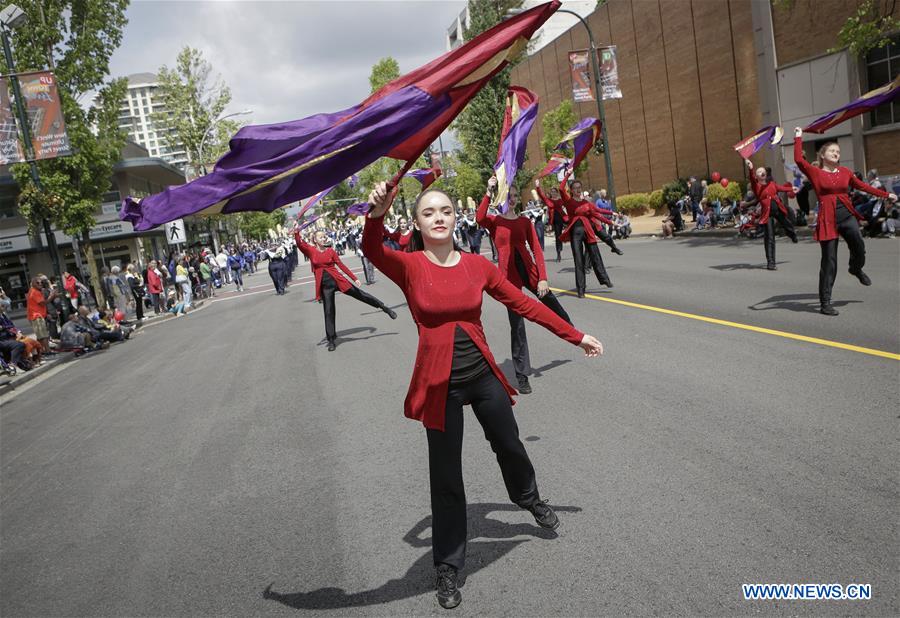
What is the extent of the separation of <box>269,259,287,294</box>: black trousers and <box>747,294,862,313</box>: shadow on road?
1858cm

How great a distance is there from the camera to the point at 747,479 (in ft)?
14.5

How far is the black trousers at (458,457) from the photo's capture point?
3.68 metres

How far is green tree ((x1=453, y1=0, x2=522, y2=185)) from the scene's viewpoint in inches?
1871

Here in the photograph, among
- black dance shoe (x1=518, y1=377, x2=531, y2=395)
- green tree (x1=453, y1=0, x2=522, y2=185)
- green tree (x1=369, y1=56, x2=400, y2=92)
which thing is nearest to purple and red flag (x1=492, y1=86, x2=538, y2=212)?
black dance shoe (x1=518, y1=377, x2=531, y2=395)

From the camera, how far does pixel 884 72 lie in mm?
21734

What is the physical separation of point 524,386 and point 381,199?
404cm

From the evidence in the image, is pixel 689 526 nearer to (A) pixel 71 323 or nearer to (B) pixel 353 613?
(B) pixel 353 613

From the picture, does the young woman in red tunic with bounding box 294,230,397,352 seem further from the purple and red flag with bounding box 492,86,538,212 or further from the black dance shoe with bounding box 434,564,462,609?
the black dance shoe with bounding box 434,564,462,609

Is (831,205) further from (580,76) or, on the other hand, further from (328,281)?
(580,76)

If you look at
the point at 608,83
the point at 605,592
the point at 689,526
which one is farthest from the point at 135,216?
the point at 608,83

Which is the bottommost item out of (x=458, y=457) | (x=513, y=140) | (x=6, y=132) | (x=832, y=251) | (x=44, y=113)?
(x=458, y=457)

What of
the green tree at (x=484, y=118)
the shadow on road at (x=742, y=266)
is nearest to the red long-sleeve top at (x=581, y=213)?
the shadow on road at (x=742, y=266)

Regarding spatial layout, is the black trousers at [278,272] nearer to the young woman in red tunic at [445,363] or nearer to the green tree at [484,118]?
the young woman in red tunic at [445,363]

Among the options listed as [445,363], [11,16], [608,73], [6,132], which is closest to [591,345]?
[445,363]
